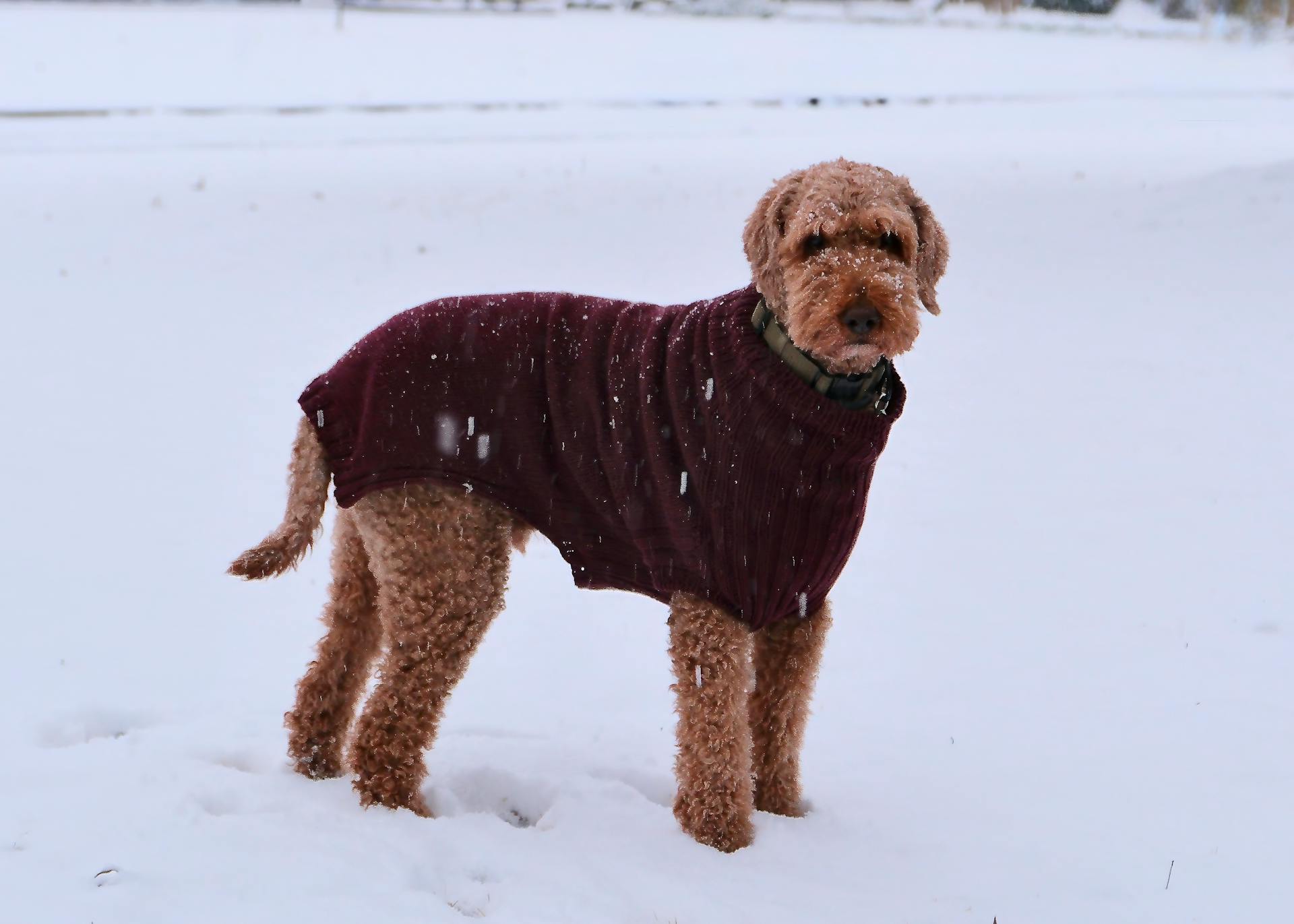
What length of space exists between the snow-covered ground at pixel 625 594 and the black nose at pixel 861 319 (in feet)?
5.44

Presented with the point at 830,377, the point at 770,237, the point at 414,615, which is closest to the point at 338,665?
the point at 414,615

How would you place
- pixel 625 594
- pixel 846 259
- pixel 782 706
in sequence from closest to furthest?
pixel 846 259 → pixel 782 706 → pixel 625 594

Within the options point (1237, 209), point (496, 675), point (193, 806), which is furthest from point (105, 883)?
point (1237, 209)

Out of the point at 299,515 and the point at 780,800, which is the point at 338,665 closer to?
the point at 299,515

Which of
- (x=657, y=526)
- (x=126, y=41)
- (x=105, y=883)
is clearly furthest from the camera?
(x=126, y=41)

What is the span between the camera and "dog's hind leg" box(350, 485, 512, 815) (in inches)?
139

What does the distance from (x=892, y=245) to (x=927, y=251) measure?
179 millimetres

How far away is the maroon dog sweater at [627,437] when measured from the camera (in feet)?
10.8

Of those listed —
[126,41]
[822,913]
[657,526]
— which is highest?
[126,41]

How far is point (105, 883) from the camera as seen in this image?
2.86m

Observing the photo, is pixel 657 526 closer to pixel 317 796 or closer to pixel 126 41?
pixel 317 796

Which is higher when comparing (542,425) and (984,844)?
(542,425)

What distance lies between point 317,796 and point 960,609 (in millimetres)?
3481

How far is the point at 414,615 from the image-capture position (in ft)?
11.6
